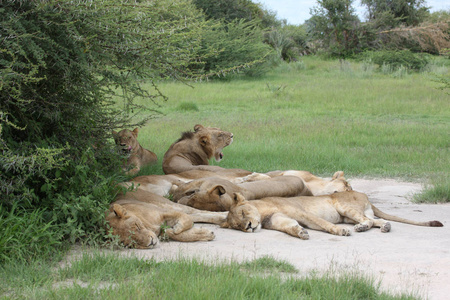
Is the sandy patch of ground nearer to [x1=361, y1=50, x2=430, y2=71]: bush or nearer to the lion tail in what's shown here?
the lion tail

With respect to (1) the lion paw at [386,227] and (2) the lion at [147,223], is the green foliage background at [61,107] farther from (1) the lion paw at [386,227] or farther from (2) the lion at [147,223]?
(1) the lion paw at [386,227]

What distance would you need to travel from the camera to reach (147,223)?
538 cm

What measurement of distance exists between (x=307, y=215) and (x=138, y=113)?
8.47m

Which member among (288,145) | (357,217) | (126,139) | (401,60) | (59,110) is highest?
(401,60)

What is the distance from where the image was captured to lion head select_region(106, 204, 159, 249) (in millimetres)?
5039

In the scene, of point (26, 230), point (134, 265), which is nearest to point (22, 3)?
point (26, 230)

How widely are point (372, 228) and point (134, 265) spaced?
2993mm

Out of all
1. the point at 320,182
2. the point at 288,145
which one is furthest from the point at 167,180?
the point at 288,145

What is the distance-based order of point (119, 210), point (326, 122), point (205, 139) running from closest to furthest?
point (119, 210), point (205, 139), point (326, 122)

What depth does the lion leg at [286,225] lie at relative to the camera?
568cm

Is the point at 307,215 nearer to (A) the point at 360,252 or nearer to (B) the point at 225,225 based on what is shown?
(B) the point at 225,225

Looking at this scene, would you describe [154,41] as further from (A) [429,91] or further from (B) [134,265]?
(A) [429,91]

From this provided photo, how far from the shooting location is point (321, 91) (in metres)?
21.3

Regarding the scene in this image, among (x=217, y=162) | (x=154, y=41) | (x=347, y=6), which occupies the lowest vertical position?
(x=217, y=162)
